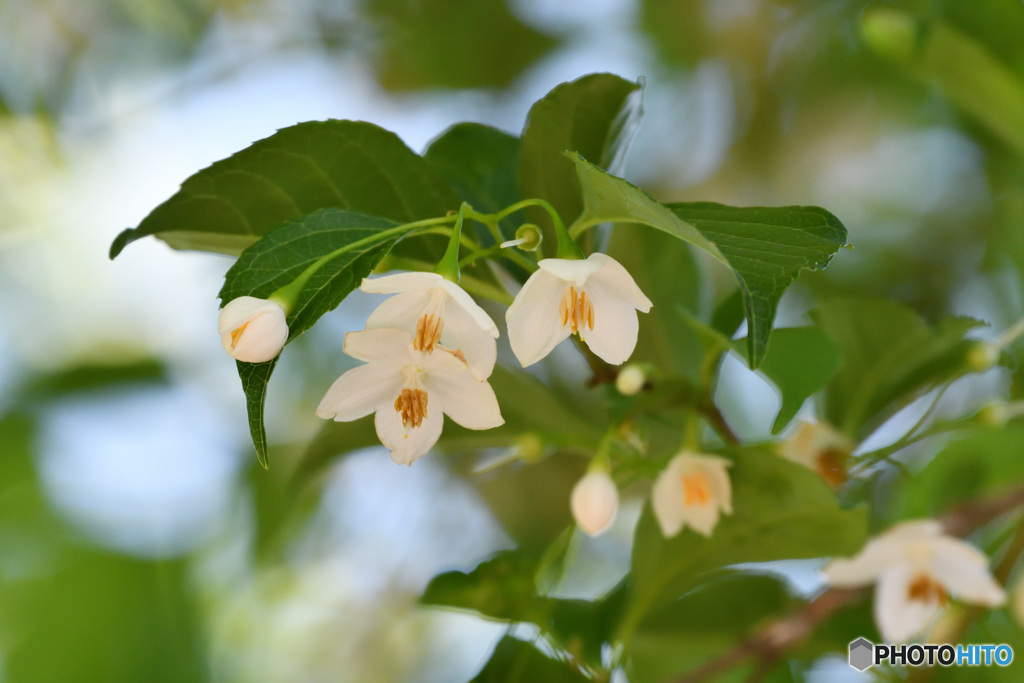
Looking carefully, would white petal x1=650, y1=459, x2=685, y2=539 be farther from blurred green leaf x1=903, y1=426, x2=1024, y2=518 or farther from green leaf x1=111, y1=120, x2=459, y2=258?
blurred green leaf x1=903, y1=426, x2=1024, y2=518

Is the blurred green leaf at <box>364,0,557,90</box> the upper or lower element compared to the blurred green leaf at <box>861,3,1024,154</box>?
upper

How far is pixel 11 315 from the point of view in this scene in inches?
66.9

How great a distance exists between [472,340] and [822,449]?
18.7 inches

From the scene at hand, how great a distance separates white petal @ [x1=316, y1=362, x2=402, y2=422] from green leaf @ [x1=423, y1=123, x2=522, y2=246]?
196 mm

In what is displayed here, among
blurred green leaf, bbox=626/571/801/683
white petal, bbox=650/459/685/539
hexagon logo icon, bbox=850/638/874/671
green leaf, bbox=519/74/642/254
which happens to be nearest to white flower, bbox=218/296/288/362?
green leaf, bbox=519/74/642/254

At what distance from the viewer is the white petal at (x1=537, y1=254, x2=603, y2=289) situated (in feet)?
1.36

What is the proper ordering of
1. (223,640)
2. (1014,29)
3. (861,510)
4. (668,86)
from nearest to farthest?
(861,510) → (1014,29) → (223,640) → (668,86)

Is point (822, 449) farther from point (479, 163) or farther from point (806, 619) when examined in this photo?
point (479, 163)

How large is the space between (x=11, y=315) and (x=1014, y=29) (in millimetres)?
1943

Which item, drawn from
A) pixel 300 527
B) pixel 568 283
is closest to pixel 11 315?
pixel 300 527

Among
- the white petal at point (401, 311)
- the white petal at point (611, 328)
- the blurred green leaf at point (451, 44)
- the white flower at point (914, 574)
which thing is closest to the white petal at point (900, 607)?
the white flower at point (914, 574)

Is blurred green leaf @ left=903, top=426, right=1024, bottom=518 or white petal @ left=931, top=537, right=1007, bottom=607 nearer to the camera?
white petal @ left=931, top=537, right=1007, bottom=607

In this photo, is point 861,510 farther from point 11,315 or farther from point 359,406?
point 11,315

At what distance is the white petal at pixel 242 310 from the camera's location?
40cm
